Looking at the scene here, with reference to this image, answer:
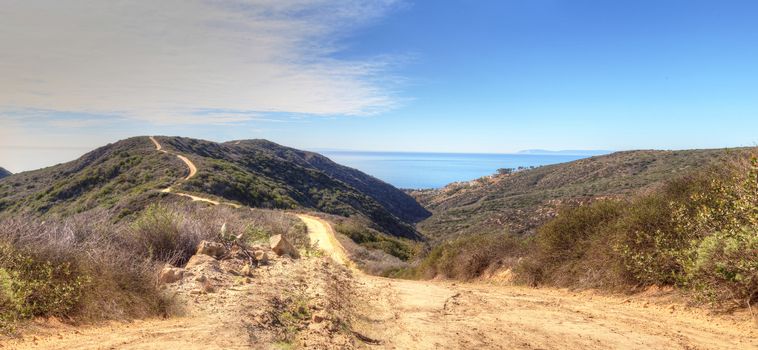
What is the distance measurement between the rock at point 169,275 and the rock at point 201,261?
1186 millimetres

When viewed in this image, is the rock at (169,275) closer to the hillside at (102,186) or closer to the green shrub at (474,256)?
the green shrub at (474,256)

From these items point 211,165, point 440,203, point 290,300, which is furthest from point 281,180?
point 290,300

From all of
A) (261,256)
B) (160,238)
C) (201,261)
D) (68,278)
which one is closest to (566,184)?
(261,256)

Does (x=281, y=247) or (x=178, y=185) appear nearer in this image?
(x=281, y=247)

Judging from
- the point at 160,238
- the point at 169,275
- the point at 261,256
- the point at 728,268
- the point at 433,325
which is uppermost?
the point at 728,268

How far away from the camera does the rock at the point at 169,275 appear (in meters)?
8.16

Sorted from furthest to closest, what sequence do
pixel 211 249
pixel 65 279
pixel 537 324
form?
pixel 211 249, pixel 537 324, pixel 65 279

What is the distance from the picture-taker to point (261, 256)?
12266 mm

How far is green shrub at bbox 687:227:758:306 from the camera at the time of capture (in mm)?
7023

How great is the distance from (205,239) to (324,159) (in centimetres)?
12094

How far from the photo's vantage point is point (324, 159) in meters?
132

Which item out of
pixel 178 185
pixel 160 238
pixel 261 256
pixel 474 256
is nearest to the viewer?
pixel 160 238

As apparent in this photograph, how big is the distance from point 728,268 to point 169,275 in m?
10.3

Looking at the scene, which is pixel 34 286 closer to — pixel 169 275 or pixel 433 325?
pixel 169 275
